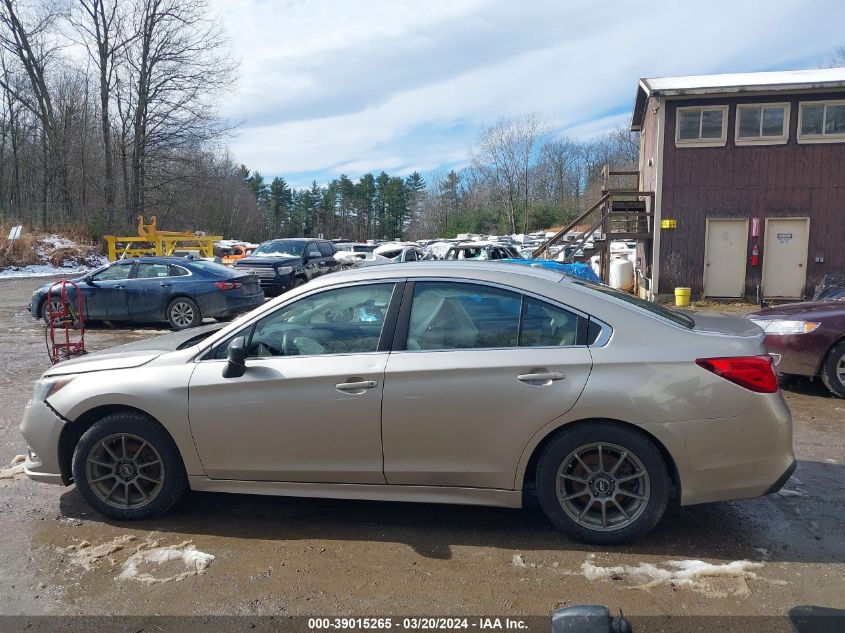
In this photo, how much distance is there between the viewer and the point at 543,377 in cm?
360

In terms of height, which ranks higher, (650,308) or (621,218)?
(621,218)

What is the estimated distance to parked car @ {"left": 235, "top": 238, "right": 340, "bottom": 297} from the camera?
1766 cm

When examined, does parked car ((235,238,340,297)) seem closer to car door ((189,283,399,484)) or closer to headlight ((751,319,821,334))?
headlight ((751,319,821,334))

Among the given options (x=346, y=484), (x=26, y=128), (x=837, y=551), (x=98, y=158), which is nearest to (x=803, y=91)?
(x=837, y=551)

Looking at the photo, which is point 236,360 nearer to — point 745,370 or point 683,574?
point 683,574

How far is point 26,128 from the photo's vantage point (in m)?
47.3

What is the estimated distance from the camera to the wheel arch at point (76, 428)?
161 inches

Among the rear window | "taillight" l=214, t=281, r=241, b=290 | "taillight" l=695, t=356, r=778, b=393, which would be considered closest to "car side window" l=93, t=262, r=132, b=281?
"taillight" l=214, t=281, r=241, b=290

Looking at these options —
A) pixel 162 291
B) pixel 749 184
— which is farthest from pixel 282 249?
pixel 749 184

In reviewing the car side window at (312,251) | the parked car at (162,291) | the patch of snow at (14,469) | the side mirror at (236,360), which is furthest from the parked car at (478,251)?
the side mirror at (236,360)

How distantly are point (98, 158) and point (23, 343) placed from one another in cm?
3778

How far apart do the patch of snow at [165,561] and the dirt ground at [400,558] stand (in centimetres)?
3

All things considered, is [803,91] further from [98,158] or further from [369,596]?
[98,158]

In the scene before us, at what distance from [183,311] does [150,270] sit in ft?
3.92
